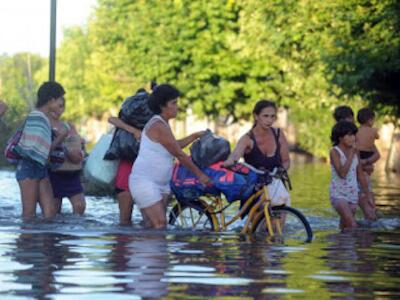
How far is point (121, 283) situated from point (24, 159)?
5860 millimetres

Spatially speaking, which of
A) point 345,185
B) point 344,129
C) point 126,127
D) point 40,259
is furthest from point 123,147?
point 40,259

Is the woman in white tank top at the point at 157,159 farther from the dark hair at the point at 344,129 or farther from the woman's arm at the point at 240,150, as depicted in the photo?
the dark hair at the point at 344,129

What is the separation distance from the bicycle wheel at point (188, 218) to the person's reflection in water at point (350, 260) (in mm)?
1299

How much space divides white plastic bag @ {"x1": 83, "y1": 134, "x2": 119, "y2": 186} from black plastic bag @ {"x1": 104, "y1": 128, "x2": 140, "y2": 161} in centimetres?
18

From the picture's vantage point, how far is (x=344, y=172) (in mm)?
16703

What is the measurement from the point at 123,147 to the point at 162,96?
1.58 meters

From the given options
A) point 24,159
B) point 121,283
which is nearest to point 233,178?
point 24,159

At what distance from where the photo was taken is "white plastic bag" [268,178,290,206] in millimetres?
14570

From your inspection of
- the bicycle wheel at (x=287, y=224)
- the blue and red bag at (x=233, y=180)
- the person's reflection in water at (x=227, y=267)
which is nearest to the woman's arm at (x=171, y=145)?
the blue and red bag at (x=233, y=180)

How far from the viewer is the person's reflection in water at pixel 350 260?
10.3 m

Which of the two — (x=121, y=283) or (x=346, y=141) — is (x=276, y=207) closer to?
(x=346, y=141)

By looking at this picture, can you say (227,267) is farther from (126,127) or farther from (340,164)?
(340,164)

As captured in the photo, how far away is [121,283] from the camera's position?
10.3 meters

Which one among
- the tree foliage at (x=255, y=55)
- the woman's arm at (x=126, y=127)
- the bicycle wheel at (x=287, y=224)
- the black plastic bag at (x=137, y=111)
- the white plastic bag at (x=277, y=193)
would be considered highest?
the tree foliage at (x=255, y=55)
